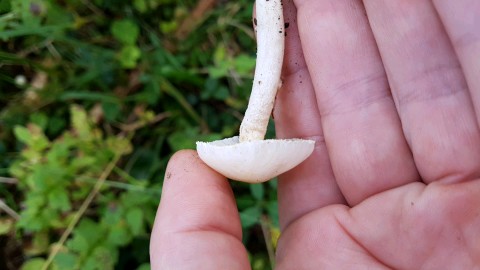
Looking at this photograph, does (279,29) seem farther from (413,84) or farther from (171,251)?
(171,251)

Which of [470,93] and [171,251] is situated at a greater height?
[470,93]

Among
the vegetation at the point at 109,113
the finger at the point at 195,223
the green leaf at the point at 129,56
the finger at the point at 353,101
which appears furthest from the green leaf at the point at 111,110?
the finger at the point at 353,101

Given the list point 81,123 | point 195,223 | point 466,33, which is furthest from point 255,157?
point 81,123

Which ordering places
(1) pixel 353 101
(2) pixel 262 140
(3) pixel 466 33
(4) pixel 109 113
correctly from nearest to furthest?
(3) pixel 466 33, (2) pixel 262 140, (1) pixel 353 101, (4) pixel 109 113

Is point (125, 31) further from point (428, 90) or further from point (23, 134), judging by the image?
point (428, 90)

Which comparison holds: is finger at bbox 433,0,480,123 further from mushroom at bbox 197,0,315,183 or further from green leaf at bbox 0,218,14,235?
green leaf at bbox 0,218,14,235

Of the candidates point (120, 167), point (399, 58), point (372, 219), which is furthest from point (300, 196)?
point (120, 167)

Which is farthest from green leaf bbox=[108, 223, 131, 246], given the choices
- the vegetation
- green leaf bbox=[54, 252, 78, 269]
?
green leaf bbox=[54, 252, 78, 269]
